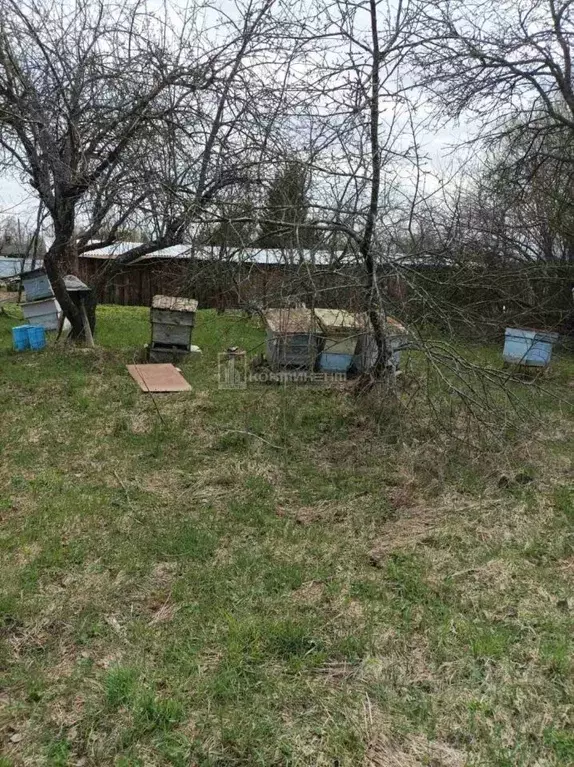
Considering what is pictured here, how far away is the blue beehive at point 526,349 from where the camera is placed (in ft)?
25.8

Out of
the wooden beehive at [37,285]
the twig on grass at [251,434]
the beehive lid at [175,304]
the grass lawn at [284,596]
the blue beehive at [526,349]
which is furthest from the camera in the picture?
the wooden beehive at [37,285]

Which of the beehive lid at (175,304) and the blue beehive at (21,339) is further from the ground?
the beehive lid at (175,304)

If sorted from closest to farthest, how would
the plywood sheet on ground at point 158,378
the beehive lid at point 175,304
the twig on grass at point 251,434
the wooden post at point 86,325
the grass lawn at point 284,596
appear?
the grass lawn at point 284,596, the twig on grass at point 251,434, the plywood sheet on ground at point 158,378, the beehive lid at point 175,304, the wooden post at point 86,325

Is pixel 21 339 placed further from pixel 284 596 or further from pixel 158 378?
pixel 284 596

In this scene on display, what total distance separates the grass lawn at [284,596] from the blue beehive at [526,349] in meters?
3.01

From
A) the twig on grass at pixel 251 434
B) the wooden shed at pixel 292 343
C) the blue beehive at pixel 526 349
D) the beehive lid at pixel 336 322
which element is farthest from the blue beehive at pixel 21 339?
the blue beehive at pixel 526 349

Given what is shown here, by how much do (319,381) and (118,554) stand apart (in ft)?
13.6

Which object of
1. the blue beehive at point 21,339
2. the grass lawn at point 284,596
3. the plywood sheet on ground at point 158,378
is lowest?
the grass lawn at point 284,596

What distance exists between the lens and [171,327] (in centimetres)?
792

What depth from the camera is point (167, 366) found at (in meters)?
7.51

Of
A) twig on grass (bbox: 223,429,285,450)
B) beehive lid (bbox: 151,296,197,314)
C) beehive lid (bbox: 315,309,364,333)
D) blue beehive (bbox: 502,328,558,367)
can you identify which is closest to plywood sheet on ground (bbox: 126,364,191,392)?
beehive lid (bbox: 151,296,197,314)

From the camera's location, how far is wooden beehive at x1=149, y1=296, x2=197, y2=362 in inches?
306

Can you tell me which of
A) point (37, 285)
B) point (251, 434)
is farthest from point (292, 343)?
point (37, 285)

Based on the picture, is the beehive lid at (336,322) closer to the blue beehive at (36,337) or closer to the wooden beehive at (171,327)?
the wooden beehive at (171,327)
